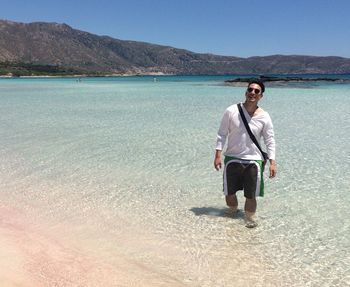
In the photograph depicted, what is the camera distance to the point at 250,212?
6191 millimetres

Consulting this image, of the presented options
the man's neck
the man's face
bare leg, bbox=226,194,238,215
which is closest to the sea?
bare leg, bbox=226,194,238,215

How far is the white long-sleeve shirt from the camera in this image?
5684mm

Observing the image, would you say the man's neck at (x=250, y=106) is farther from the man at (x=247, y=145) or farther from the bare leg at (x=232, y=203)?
the bare leg at (x=232, y=203)

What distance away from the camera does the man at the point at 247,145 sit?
564 cm

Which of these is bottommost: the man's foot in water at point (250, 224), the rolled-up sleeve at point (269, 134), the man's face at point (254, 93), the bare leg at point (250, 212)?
the man's foot in water at point (250, 224)

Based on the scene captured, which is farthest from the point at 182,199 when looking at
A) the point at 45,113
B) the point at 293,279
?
the point at 45,113

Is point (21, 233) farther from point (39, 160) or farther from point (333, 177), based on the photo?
point (333, 177)

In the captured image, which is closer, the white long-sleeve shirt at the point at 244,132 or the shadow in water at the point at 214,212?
the white long-sleeve shirt at the point at 244,132

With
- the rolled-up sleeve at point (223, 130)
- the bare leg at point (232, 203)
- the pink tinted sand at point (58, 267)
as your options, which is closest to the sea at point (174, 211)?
the pink tinted sand at point (58, 267)

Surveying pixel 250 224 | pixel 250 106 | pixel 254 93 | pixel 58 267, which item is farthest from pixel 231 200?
pixel 58 267

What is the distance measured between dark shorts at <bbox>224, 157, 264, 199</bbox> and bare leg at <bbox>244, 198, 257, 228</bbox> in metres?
0.14

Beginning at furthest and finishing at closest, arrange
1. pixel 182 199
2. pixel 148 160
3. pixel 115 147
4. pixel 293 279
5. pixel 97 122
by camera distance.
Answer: pixel 97 122, pixel 115 147, pixel 148 160, pixel 182 199, pixel 293 279

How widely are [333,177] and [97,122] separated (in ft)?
39.2

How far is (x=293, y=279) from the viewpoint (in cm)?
464
